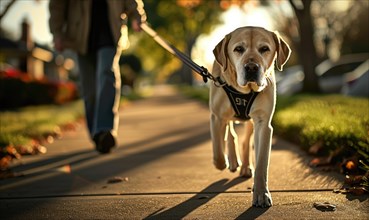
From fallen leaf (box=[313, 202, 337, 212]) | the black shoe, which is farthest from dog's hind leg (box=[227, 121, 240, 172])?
the black shoe

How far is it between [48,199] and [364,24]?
146ft

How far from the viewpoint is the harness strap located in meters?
3.72

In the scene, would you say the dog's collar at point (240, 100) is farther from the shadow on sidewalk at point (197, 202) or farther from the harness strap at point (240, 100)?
the shadow on sidewalk at point (197, 202)

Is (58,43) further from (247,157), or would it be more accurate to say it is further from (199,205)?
(199,205)

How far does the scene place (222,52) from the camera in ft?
12.3

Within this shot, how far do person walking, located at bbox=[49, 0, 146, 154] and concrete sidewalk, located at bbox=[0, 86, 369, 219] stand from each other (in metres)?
0.46

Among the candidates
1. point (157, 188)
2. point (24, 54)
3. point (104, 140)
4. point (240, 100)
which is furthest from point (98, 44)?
point (24, 54)

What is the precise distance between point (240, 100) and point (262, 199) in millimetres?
814

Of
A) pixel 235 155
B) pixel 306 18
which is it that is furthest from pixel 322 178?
pixel 306 18

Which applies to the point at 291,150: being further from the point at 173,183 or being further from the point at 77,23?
the point at 77,23

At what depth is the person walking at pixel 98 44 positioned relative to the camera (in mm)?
5523

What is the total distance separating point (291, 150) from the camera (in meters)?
6.02

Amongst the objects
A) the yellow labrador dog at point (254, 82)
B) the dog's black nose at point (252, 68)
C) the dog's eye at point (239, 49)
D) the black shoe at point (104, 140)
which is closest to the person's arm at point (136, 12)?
the black shoe at point (104, 140)

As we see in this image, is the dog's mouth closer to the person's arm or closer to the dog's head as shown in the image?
the dog's head
